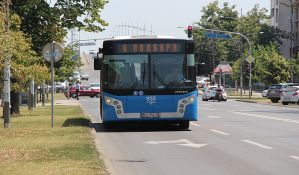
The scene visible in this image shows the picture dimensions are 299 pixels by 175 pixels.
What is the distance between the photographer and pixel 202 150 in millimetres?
15516

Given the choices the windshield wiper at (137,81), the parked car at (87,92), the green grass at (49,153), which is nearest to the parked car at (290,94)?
the windshield wiper at (137,81)

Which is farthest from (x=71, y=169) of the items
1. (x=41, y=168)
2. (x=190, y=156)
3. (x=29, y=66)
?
(x=29, y=66)

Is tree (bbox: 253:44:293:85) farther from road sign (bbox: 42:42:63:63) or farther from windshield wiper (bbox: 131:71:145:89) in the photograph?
windshield wiper (bbox: 131:71:145:89)

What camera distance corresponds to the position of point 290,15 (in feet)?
391

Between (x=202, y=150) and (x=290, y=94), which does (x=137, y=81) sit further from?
(x=290, y=94)

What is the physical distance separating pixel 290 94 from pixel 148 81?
30.3 m

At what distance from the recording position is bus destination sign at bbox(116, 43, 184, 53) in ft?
72.8

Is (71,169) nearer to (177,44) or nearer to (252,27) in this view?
(177,44)

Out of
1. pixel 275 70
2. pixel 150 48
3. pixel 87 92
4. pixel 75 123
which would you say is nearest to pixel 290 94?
pixel 275 70

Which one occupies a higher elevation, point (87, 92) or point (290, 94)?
point (290, 94)

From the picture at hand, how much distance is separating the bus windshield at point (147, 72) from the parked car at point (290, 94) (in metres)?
29.5

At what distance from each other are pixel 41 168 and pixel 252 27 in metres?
113

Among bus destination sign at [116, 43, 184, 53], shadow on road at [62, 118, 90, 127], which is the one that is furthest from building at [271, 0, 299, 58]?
bus destination sign at [116, 43, 184, 53]

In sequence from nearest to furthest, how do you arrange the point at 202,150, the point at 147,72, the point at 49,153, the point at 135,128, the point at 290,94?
the point at 49,153, the point at 202,150, the point at 147,72, the point at 135,128, the point at 290,94
